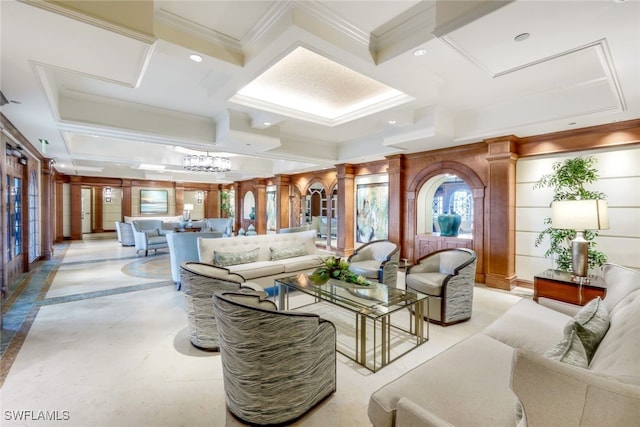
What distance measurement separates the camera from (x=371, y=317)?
2363mm

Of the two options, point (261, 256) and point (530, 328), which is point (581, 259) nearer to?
point (530, 328)

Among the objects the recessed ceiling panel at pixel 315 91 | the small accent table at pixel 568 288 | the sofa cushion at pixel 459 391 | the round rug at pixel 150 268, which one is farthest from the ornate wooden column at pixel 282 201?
the sofa cushion at pixel 459 391

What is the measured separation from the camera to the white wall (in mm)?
3773

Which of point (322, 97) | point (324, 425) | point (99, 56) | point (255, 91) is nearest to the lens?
point (324, 425)

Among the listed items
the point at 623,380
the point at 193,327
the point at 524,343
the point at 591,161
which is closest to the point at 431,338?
the point at 524,343

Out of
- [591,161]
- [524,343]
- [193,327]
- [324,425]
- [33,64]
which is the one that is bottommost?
[324,425]

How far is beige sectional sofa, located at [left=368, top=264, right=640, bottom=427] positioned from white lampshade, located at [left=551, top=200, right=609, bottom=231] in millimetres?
841

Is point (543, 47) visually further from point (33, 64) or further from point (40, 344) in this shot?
point (40, 344)

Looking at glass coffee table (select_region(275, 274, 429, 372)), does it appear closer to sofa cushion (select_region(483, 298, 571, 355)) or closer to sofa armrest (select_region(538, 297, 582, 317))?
sofa cushion (select_region(483, 298, 571, 355))

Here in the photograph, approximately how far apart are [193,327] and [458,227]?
4877 millimetres

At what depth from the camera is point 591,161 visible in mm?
3895

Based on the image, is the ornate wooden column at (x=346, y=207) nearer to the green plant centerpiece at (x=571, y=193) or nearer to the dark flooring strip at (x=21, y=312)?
the green plant centerpiece at (x=571, y=193)

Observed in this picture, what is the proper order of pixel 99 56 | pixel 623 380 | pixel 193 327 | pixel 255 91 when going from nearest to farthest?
pixel 623 380 < pixel 99 56 < pixel 193 327 < pixel 255 91

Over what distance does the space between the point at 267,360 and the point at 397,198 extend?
502 cm
